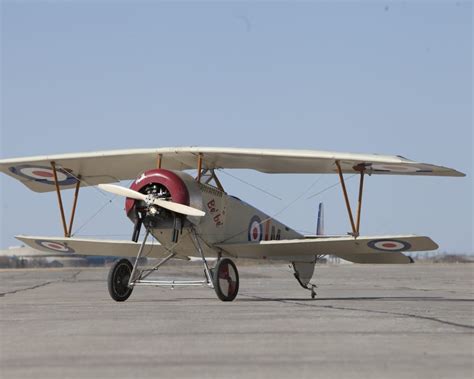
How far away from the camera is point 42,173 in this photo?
63.7ft

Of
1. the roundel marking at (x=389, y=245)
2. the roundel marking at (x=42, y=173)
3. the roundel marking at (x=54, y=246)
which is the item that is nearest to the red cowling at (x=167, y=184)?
the roundel marking at (x=389, y=245)

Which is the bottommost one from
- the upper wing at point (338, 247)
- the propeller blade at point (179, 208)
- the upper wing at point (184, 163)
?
the upper wing at point (338, 247)

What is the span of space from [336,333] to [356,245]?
26.4 ft

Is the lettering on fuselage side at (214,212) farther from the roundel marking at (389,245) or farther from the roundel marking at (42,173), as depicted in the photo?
the roundel marking at (42,173)

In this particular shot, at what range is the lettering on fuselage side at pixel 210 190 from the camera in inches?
622

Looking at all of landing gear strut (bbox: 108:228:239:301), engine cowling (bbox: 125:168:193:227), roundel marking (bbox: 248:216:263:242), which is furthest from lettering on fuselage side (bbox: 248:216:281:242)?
engine cowling (bbox: 125:168:193:227)

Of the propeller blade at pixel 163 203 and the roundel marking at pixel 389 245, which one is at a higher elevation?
the propeller blade at pixel 163 203

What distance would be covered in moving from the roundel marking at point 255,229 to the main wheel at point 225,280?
9.41ft

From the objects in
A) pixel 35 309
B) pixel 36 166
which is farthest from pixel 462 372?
pixel 36 166

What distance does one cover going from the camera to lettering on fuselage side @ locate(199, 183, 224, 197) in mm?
15811

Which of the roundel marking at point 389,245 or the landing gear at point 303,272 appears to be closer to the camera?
the roundel marking at point 389,245

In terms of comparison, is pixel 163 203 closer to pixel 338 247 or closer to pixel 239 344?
pixel 338 247

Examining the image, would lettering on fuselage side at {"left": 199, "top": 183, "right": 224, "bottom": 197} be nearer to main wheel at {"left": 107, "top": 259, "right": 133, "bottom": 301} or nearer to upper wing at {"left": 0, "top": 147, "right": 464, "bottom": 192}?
upper wing at {"left": 0, "top": 147, "right": 464, "bottom": 192}

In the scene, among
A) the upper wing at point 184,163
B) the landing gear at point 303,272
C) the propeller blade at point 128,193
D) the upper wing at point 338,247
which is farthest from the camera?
the landing gear at point 303,272
